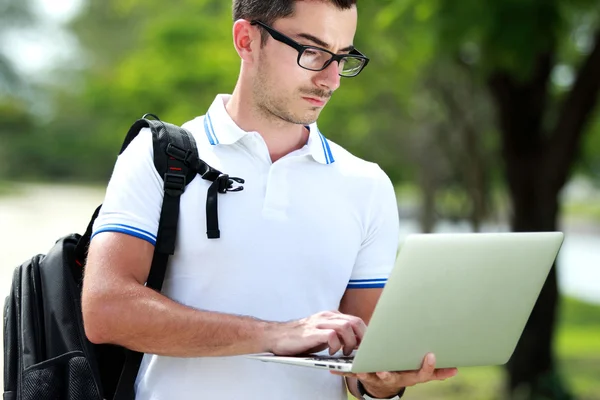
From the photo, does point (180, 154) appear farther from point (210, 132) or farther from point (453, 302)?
point (453, 302)

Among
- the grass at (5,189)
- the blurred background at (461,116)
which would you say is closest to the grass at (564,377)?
the blurred background at (461,116)

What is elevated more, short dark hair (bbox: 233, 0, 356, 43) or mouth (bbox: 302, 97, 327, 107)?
short dark hair (bbox: 233, 0, 356, 43)

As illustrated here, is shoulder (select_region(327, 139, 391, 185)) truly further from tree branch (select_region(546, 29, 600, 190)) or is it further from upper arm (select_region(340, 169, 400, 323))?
tree branch (select_region(546, 29, 600, 190))

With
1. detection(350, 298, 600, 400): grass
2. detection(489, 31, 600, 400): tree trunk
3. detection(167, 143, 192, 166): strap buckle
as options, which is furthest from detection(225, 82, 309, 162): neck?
detection(350, 298, 600, 400): grass

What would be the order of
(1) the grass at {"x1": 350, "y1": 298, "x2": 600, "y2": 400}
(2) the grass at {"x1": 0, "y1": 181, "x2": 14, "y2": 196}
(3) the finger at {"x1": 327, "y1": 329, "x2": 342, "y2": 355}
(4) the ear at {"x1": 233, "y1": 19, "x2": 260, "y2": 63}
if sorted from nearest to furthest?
(3) the finger at {"x1": 327, "y1": 329, "x2": 342, "y2": 355}, (4) the ear at {"x1": 233, "y1": 19, "x2": 260, "y2": 63}, (1) the grass at {"x1": 350, "y1": 298, "x2": 600, "y2": 400}, (2) the grass at {"x1": 0, "y1": 181, "x2": 14, "y2": 196}

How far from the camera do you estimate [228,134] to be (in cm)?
222

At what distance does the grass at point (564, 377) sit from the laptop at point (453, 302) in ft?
22.3

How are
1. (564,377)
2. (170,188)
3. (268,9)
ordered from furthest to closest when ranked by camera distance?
(564,377)
(268,9)
(170,188)

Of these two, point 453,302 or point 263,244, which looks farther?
point 263,244

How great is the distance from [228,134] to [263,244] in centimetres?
27

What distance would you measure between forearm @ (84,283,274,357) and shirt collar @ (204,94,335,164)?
1.36 feet

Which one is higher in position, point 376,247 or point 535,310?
point 376,247

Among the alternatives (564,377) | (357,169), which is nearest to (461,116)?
(564,377)

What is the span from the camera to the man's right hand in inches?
76.7
